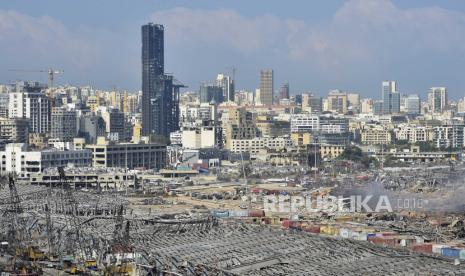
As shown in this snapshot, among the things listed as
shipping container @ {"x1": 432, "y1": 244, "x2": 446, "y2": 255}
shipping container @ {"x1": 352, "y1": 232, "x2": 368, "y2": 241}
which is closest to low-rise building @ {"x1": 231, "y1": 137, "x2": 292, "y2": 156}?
shipping container @ {"x1": 352, "y1": 232, "x2": 368, "y2": 241}

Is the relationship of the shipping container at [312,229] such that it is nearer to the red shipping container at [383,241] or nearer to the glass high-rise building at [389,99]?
the red shipping container at [383,241]

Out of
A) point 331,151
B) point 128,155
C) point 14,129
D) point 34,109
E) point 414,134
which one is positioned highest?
point 34,109

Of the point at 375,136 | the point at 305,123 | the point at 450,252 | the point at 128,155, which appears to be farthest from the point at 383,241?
the point at 305,123

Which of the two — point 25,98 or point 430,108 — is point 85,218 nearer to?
point 25,98

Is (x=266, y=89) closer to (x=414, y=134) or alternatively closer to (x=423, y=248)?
(x=414, y=134)

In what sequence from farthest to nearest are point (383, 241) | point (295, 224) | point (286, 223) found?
1. point (286, 223)
2. point (295, 224)
3. point (383, 241)

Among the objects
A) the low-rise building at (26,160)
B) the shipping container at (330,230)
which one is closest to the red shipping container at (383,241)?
the shipping container at (330,230)

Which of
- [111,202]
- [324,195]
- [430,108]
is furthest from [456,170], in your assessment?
[430,108]

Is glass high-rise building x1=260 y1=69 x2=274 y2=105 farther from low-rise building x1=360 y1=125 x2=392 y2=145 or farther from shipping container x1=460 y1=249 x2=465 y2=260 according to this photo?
shipping container x1=460 y1=249 x2=465 y2=260
